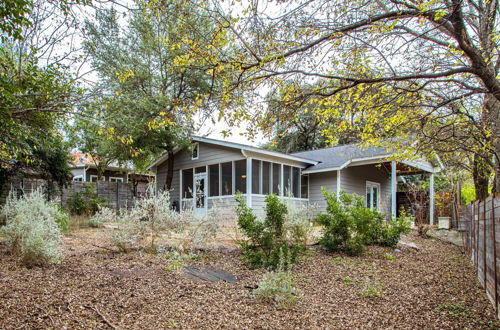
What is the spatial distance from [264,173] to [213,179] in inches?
81.5

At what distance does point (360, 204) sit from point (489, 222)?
118 inches

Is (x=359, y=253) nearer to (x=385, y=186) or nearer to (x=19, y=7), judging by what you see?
(x=19, y=7)

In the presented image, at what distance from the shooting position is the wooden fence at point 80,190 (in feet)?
34.8

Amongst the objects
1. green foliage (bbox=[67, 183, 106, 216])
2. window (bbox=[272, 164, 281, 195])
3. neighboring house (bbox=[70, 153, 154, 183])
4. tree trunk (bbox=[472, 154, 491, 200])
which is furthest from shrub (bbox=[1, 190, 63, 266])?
neighboring house (bbox=[70, 153, 154, 183])

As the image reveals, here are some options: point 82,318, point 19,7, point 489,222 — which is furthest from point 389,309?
point 19,7

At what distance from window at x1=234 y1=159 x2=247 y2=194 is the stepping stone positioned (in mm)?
7033

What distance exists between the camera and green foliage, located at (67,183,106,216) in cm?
1175

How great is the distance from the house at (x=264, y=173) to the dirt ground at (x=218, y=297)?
6.07 metres

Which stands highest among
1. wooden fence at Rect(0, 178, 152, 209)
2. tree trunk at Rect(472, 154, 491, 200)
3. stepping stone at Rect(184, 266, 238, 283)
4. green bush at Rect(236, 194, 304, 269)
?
tree trunk at Rect(472, 154, 491, 200)

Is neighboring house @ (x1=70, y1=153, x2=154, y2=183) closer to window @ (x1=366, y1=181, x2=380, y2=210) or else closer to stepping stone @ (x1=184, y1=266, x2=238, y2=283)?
window @ (x1=366, y1=181, x2=380, y2=210)

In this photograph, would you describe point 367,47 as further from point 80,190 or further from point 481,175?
point 80,190

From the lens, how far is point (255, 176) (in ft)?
38.7

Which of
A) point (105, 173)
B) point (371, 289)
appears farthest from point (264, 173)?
point (105, 173)

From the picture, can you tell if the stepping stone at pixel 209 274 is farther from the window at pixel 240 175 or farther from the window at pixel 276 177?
the window at pixel 276 177
